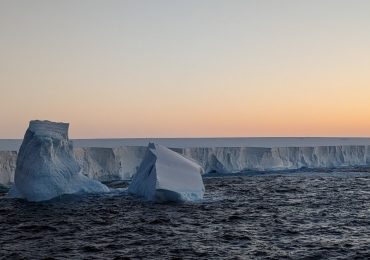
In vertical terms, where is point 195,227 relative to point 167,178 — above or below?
below

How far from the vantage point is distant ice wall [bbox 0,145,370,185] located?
101 feet

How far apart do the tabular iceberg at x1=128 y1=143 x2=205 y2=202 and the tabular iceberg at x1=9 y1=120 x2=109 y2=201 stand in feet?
10.2

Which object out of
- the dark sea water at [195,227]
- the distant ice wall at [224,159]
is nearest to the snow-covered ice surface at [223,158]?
the distant ice wall at [224,159]

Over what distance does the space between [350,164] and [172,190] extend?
30833 millimetres

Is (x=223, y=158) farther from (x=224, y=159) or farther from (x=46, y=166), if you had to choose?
(x=46, y=166)

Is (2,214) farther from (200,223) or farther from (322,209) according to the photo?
(322,209)

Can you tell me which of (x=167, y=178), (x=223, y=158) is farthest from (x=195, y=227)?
(x=223, y=158)

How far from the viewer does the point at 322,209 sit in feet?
59.1

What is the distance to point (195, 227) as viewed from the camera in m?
14.5

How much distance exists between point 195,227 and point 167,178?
578 centimetres

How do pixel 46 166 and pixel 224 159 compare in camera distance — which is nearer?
pixel 46 166

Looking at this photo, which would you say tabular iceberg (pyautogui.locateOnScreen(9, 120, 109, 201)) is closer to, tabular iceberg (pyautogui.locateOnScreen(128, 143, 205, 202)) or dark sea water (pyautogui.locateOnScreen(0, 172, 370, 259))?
dark sea water (pyautogui.locateOnScreen(0, 172, 370, 259))

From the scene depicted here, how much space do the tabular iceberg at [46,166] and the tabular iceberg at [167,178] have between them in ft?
10.2

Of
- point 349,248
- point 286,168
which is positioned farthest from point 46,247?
point 286,168
